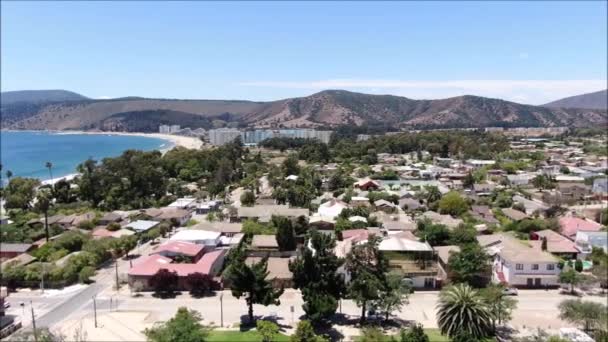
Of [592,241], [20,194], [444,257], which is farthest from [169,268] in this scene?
[20,194]

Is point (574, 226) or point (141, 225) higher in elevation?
point (574, 226)

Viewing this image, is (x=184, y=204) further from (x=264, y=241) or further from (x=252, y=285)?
(x=252, y=285)

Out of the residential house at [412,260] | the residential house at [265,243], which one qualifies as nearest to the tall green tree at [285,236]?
the residential house at [265,243]

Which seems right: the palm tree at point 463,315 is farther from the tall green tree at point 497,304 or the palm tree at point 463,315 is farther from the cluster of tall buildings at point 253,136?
the cluster of tall buildings at point 253,136

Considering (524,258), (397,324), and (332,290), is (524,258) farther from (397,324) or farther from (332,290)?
(332,290)

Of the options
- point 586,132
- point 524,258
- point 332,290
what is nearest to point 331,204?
point 524,258

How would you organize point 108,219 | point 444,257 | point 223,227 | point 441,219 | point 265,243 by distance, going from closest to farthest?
point 444,257 → point 265,243 → point 223,227 → point 441,219 → point 108,219

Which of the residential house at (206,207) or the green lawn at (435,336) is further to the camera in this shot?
the residential house at (206,207)
